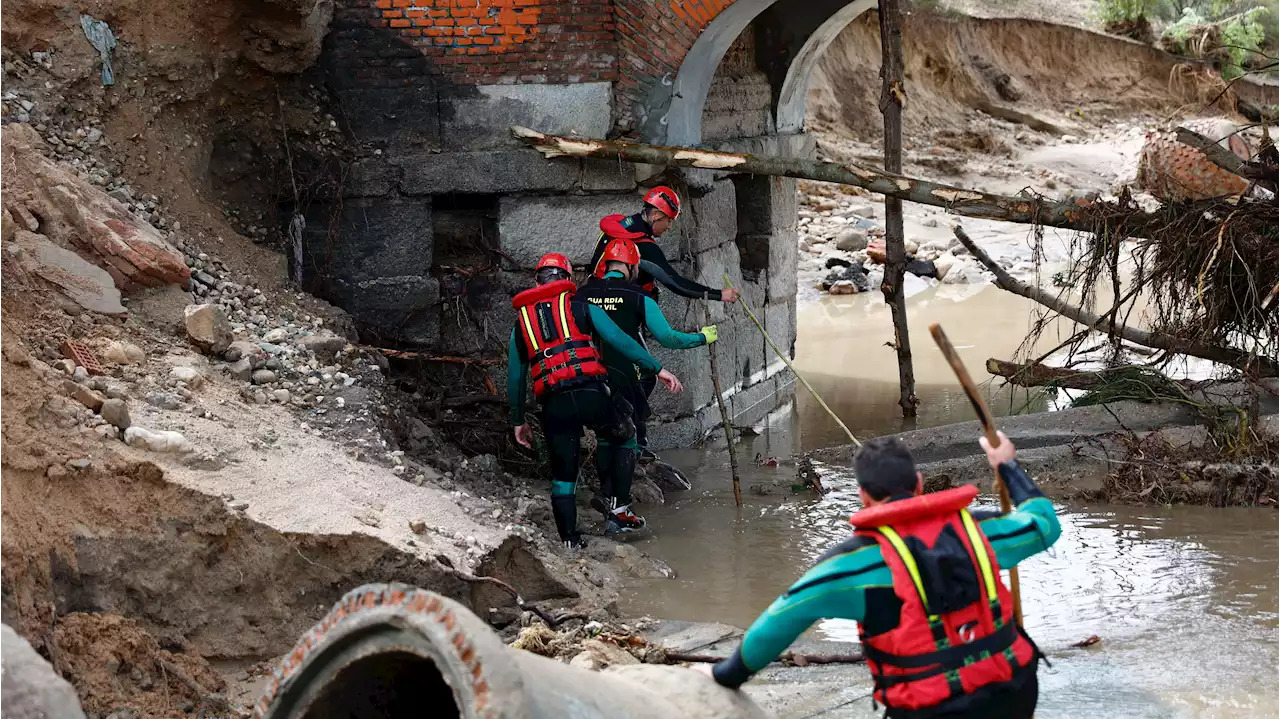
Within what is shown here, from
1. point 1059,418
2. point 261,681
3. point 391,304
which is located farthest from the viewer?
point 391,304

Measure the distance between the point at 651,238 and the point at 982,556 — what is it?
221 inches

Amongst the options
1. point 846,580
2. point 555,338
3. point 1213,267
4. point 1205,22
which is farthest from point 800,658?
point 1205,22

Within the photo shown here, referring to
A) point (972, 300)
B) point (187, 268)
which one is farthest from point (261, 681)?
point (972, 300)

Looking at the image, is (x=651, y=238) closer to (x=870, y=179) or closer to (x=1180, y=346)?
(x=870, y=179)

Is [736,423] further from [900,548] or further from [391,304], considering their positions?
[900,548]

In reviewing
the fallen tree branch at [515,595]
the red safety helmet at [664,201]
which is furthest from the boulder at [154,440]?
the red safety helmet at [664,201]

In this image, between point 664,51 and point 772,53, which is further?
point 772,53

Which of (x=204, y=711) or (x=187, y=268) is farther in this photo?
(x=187, y=268)

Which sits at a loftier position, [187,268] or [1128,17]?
[1128,17]

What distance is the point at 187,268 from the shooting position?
7.41m

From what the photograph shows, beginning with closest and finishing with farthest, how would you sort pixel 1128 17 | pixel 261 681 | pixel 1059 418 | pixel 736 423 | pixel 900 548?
pixel 900 548 → pixel 261 681 → pixel 1059 418 → pixel 736 423 → pixel 1128 17

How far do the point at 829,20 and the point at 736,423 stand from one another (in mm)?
3454

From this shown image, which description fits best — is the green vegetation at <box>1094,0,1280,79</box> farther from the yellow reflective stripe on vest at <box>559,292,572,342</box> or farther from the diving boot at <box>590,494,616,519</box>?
the yellow reflective stripe on vest at <box>559,292,572,342</box>

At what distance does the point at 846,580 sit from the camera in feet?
10.8
